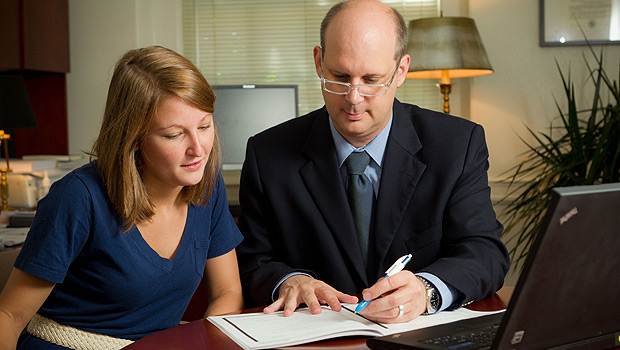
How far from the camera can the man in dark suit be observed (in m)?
1.52

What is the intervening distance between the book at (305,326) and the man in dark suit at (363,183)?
0.23 meters

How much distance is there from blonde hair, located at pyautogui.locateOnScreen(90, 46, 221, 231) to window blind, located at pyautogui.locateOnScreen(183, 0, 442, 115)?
9.42ft

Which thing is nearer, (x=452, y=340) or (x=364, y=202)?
(x=452, y=340)

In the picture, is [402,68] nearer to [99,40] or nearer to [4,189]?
[4,189]

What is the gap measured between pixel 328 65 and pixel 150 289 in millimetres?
643

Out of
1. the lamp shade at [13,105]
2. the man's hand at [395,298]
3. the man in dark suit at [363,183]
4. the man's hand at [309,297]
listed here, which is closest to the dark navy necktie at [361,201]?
the man in dark suit at [363,183]

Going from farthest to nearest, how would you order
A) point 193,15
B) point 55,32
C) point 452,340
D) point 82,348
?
point 193,15 → point 55,32 → point 82,348 → point 452,340

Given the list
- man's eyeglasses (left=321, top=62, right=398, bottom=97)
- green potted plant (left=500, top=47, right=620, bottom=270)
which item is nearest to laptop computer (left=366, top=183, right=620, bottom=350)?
man's eyeglasses (left=321, top=62, right=398, bottom=97)

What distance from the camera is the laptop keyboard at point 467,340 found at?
932 mm

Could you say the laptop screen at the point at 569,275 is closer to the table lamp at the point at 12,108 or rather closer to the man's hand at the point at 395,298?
the man's hand at the point at 395,298

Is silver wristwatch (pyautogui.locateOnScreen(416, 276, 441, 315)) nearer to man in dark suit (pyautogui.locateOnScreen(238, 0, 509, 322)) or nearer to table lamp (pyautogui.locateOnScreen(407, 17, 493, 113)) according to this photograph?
man in dark suit (pyautogui.locateOnScreen(238, 0, 509, 322))

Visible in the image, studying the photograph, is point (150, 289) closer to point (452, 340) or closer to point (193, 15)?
point (452, 340)

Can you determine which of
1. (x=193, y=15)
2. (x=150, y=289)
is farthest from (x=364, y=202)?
(x=193, y=15)

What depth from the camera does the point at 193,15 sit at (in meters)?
4.30
